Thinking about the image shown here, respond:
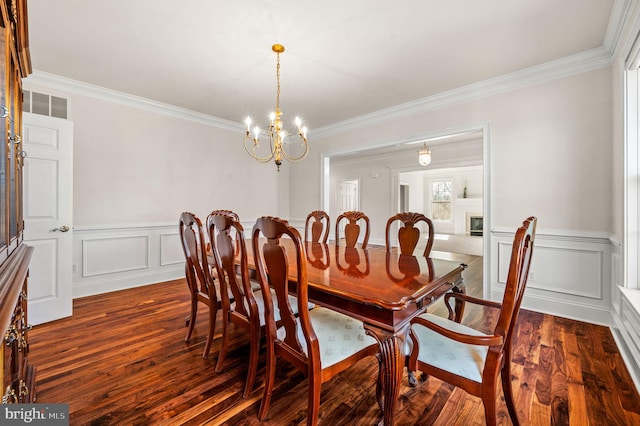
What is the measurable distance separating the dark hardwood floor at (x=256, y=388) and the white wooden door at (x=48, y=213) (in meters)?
0.27

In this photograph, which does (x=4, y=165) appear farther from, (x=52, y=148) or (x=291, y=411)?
(x=52, y=148)

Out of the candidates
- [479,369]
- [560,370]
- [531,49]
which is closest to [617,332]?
[560,370]

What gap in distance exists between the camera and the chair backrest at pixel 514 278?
106cm

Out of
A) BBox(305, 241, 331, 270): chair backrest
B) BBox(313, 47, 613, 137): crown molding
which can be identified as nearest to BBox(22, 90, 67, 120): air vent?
BBox(305, 241, 331, 270): chair backrest

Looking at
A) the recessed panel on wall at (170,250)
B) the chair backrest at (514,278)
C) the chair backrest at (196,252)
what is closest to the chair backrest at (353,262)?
the chair backrest at (514,278)

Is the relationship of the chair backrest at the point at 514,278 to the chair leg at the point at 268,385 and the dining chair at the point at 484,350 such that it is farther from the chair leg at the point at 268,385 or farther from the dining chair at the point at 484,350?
the chair leg at the point at 268,385

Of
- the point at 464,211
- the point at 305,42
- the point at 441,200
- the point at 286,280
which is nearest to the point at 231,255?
the point at 286,280

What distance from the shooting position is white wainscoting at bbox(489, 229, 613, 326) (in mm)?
2594

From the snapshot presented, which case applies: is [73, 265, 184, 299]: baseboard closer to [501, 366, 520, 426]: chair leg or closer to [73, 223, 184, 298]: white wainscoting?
[73, 223, 184, 298]: white wainscoting

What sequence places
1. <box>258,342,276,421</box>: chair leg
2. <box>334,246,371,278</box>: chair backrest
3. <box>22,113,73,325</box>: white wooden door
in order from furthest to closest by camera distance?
<box>22,113,73,325</box>: white wooden door → <box>334,246,371,278</box>: chair backrest → <box>258,342,276,421</box>: chair leg

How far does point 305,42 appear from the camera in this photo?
2.41m

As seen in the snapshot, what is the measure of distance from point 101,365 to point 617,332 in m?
3.98

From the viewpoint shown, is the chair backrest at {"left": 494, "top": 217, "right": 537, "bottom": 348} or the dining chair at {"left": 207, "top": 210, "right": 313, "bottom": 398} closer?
the chair backrest at {"left": 494, "top": 217, "right": 537, "bottom": 348}

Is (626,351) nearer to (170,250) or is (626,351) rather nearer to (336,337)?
(336,337)
